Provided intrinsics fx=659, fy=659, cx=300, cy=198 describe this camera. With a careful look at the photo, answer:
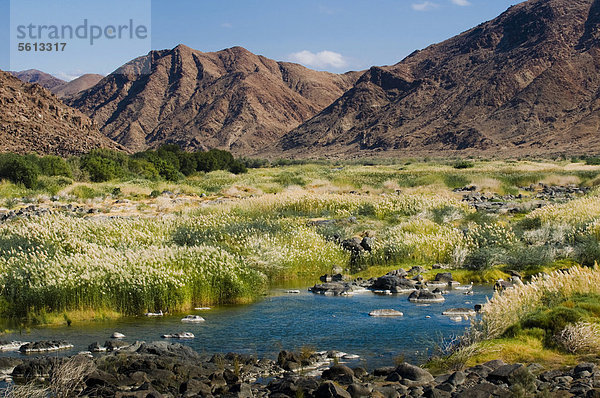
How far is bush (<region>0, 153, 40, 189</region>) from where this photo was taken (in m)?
40.7

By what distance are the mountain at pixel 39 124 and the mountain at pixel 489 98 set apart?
66507mm

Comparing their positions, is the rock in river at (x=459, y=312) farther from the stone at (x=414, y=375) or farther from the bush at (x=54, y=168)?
the bush at (x=54, y=168)

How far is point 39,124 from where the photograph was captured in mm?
68750

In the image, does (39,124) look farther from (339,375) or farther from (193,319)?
(339,375)

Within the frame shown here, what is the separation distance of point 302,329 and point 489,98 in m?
123

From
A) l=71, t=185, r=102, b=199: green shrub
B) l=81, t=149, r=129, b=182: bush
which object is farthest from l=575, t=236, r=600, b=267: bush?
l=81, t=149, r=129, b=182: bush

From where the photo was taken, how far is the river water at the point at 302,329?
403 inches

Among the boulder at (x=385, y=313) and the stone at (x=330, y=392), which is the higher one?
the stone at (x=330, y=392)

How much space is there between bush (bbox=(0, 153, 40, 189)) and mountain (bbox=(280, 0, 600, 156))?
80935mm

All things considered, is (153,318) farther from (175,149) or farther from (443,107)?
(443,107)

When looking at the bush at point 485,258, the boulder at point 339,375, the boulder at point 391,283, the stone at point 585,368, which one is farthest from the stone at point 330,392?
the bush at point 485,258

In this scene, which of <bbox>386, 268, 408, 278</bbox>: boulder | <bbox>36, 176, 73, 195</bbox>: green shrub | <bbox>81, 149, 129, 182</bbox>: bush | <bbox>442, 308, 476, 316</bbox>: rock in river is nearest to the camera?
<bbox>442, 308, 476, 316</bbox>: rock in river

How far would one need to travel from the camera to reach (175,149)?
70188 mm

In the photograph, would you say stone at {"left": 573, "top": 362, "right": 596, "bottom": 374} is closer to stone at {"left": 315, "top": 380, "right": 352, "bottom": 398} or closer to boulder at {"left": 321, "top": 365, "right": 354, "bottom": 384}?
boulder at {"left": 321, "top": 365, "right": 354, "bottom": 384}
